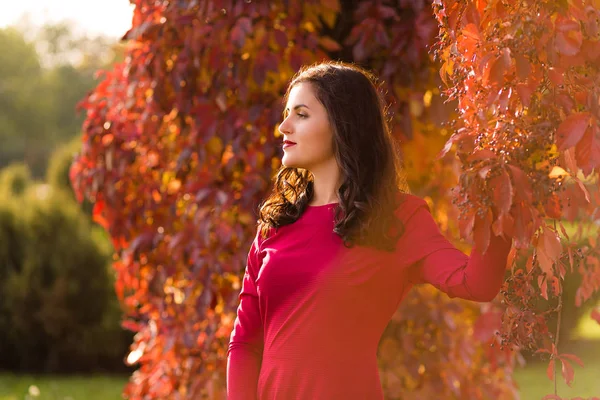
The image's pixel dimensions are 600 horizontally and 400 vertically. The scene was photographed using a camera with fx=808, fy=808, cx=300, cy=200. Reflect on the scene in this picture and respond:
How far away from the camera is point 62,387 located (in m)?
6.47

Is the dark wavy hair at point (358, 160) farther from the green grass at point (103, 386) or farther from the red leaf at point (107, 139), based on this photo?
the green grass at point (103, 386)

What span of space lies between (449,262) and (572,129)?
362 mm

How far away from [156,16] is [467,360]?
1.74 meters

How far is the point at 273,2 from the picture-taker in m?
2.85

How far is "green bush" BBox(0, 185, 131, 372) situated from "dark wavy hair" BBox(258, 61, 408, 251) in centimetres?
514

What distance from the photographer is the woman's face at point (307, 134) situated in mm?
1752

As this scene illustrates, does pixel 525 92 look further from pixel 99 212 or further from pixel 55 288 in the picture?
pixel 55 288

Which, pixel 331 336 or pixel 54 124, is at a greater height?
pixel 331 336

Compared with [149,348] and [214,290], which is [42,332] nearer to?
[149,348]

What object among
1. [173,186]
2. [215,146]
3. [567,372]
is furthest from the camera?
[173,186]

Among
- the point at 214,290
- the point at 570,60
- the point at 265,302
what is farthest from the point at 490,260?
the point at 214,290

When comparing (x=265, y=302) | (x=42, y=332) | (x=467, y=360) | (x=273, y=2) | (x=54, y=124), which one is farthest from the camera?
(x=54, y=124)

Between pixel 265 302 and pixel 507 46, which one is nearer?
pixel 507 46

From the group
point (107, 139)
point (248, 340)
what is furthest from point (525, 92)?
point (107, 139)
